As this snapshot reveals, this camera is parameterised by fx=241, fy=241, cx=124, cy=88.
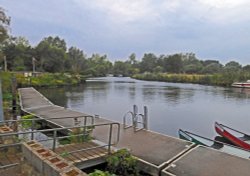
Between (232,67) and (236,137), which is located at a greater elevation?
(232,67)

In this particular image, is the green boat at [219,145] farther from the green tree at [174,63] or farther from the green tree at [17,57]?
the green tree at [174,63]

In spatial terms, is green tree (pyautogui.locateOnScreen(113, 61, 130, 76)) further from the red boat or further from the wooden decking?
the wooden decking

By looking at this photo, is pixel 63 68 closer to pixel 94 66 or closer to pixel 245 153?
pixel 94 66

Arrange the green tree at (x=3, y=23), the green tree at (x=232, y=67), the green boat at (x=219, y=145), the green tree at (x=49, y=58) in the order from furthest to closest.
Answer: the green tree at (x=232, y=67)
the green tree at (x=49, y=58)
the green tree at (x=3, y=23)
the green boat at (x=219, y=145)

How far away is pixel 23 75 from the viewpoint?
37.9 metres

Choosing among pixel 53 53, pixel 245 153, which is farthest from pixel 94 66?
pixel 245 153

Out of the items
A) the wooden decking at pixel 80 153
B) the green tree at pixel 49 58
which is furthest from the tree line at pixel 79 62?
the wooden decking at pixel 80 153

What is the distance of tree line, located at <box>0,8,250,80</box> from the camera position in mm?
48906

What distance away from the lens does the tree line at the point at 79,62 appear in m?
48.9

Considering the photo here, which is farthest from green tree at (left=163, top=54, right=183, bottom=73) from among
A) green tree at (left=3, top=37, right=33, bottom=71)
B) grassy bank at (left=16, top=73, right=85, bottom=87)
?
green tree at (left=3, top=37, right=33, bottom=71)

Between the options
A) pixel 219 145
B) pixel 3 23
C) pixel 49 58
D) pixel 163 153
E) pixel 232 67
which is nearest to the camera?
pixel 163 153

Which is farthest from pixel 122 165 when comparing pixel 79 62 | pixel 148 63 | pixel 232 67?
pixel 148 63

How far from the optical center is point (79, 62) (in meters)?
84.5

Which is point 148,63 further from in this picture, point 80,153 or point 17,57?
point 80,153
